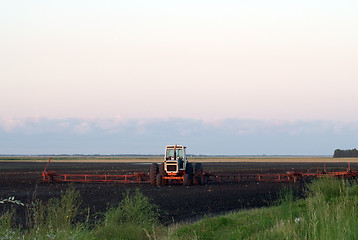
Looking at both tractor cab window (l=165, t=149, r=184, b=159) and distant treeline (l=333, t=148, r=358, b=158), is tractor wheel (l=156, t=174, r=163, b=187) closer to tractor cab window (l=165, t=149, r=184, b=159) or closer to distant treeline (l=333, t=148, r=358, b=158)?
tractor cab window (l=165, t=149, r=184, b=159)

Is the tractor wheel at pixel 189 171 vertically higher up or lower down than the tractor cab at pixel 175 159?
lower down

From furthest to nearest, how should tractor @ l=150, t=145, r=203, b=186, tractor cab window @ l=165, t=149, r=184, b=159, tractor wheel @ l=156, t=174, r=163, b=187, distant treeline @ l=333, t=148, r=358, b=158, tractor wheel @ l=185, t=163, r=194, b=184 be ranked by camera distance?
distant treeline @ l=333, t=148, r=358, b=158
tractor cab window @ l=165, t=149, r=184, b=159
tractor wheel @ l=185, t=163, r=194, b=184
tractor @ l=150, t=145, r=203, b=186
tractor wheel @ l=156, t=174, r=163, b=187

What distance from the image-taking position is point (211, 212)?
61.5ft

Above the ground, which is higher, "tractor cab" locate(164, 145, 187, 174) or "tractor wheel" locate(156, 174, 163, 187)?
"tractor cab" locate(164, 145, 187, 174)

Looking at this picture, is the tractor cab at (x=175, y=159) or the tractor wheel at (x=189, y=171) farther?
the tractor wheel at (x=189, y=171)

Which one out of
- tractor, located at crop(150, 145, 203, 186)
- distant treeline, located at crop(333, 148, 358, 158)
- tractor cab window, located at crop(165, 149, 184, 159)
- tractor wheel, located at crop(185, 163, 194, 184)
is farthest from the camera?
distant treeline, located at crop(333, 148, 358, 158)

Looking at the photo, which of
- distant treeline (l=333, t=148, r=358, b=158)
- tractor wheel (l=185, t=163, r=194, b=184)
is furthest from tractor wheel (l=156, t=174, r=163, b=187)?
distant treeline (l=333, t=148, r=358, b=158)

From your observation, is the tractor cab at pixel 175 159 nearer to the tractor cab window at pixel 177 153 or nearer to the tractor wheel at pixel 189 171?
the tractor cab window at pixel 177 153

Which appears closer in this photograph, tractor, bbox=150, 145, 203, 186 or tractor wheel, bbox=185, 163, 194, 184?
tractor, bbox=150, 145, 203, 186

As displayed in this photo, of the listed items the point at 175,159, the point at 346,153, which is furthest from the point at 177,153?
the point at 346,153

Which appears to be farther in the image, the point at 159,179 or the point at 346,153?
the point at 346,153

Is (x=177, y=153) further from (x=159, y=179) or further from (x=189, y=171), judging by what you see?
(x=159, y=179)

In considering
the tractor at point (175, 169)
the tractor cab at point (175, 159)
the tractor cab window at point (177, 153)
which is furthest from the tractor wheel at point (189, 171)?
the tractor cab window at point (177, 153)

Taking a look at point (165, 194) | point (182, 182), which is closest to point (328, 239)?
point (165, 194)
